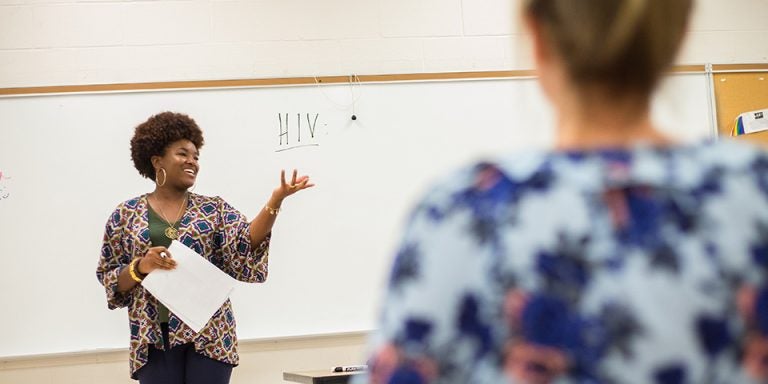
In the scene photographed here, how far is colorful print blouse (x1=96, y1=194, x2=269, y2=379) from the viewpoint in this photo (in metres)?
3.01

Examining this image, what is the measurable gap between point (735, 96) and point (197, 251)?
2.90 meters

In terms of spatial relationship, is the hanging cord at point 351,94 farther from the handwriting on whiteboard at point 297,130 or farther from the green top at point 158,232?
the green top at point 158,232

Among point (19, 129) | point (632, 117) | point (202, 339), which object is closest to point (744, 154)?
point (632, 117)

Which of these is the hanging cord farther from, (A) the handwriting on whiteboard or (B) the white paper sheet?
(B) the white paper sheet

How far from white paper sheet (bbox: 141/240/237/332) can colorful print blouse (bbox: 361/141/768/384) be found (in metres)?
2.40

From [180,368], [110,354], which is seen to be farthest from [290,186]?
[110,354]

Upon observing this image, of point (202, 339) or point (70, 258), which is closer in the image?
point (202, 339)

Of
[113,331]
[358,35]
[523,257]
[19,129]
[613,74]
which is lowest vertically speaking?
[113,331]

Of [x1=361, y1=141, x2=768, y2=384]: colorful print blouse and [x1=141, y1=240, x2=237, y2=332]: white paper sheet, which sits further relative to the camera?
[x1=141, y1=240, x2=237, y2=332]: white paper sheet

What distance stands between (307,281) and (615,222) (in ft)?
12.1

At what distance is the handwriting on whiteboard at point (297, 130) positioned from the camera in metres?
4.31

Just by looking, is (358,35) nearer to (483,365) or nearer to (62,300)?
(62,300)

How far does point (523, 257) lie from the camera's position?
62cm

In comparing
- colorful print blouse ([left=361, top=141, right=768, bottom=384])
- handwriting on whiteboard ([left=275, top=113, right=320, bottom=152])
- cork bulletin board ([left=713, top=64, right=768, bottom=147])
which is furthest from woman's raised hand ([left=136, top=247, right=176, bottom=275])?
cork bulletin board ([left=713, top=64, right=768, bottom=147])
